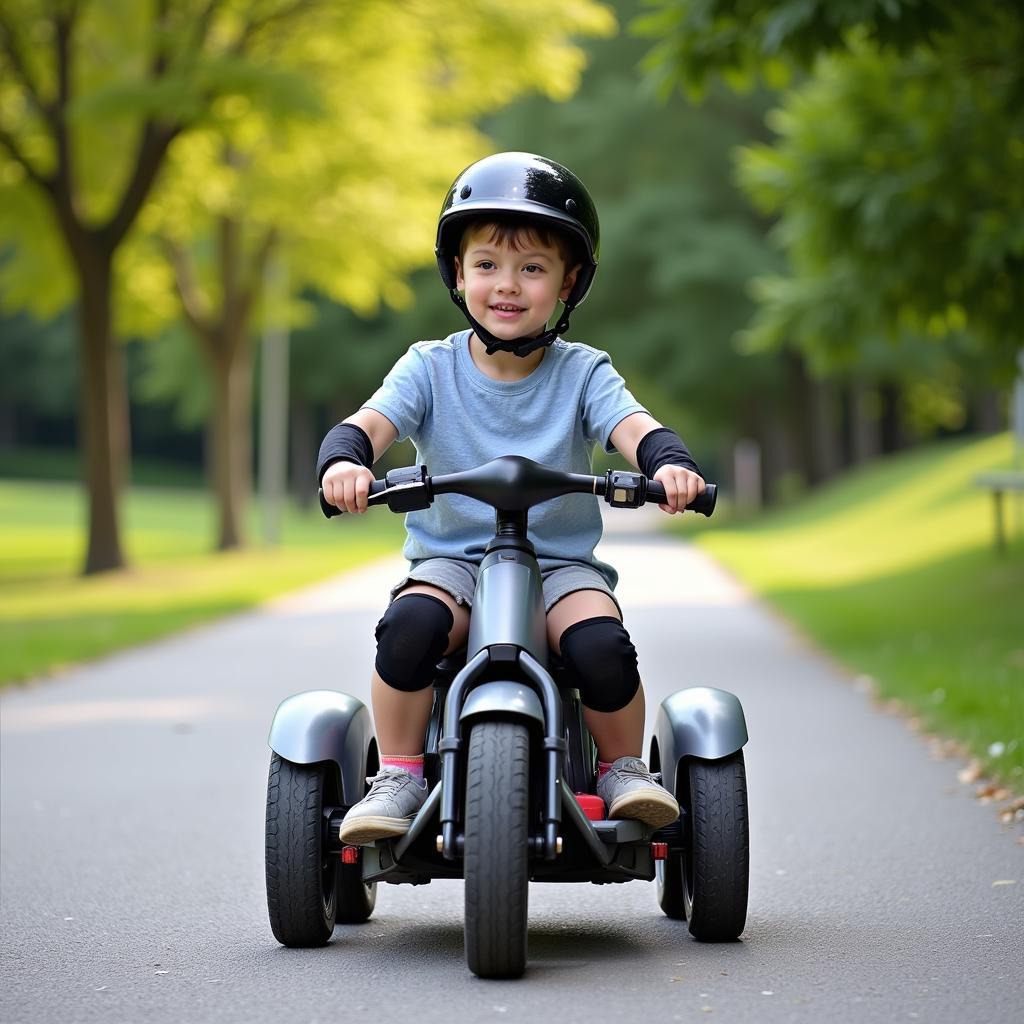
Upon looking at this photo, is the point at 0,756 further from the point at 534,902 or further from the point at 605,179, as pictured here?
the point at 605,179

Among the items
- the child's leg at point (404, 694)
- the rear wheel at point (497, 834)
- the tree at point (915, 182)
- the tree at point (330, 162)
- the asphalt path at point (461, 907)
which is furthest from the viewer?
the tree at point (330, 162)

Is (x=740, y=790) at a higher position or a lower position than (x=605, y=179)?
lower

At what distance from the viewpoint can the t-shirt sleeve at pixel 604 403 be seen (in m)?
4.81

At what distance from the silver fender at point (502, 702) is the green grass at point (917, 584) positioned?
3668 mm

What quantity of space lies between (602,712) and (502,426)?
756mm

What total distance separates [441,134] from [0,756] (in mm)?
22792

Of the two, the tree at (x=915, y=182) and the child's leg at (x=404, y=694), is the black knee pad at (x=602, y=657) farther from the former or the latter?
the tree at (x=915, y=182)

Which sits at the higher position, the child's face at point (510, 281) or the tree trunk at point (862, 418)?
the tree trunk at point (862, 418)

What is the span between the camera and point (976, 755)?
8.37m

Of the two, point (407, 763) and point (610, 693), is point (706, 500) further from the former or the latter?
point (407, 763)

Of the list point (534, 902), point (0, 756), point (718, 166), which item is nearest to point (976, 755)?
point (534, 902)

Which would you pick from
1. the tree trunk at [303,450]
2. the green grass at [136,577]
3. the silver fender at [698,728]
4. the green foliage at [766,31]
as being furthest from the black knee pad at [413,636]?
the tree trunk at [303,450]

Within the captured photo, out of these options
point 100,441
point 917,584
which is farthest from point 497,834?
point 100,441

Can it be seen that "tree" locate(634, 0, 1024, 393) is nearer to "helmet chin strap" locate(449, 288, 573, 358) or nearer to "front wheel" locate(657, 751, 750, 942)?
"helmet chin strap" locate(449, 288, 573, 358)
